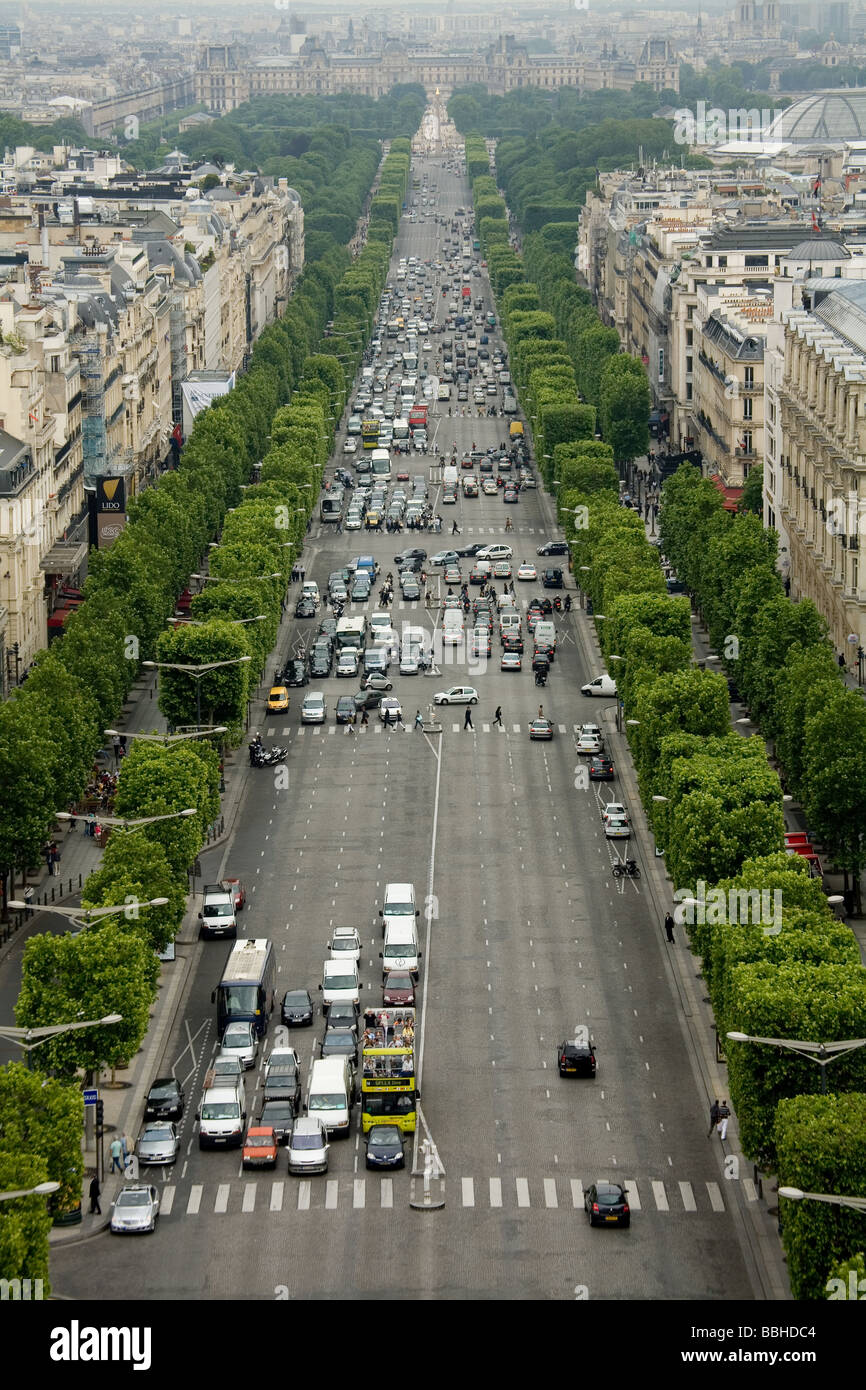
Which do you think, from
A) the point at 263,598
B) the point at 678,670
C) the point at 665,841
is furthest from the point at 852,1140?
the point at 263,598

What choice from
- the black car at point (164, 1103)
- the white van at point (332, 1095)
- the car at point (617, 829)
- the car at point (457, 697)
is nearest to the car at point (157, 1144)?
the black car at point (164, 1103)

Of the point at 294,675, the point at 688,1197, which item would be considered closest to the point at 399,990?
the point at 688,1197

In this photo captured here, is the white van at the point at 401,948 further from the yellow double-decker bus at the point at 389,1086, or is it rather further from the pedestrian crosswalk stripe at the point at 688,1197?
the pedestrian crosswalk stripe at the point at 688,1197

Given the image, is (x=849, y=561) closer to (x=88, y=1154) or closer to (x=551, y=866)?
(x=551, y=866)

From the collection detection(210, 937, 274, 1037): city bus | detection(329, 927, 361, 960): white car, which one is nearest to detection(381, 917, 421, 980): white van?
detection(329, 927, 361, 960): white car

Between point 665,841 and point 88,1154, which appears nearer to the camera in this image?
point 88,1154

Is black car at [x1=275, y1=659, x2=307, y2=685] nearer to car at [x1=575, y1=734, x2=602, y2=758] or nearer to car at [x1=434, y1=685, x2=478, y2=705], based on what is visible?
car at [x1=434, y1=685, x2=478, y2=705]
